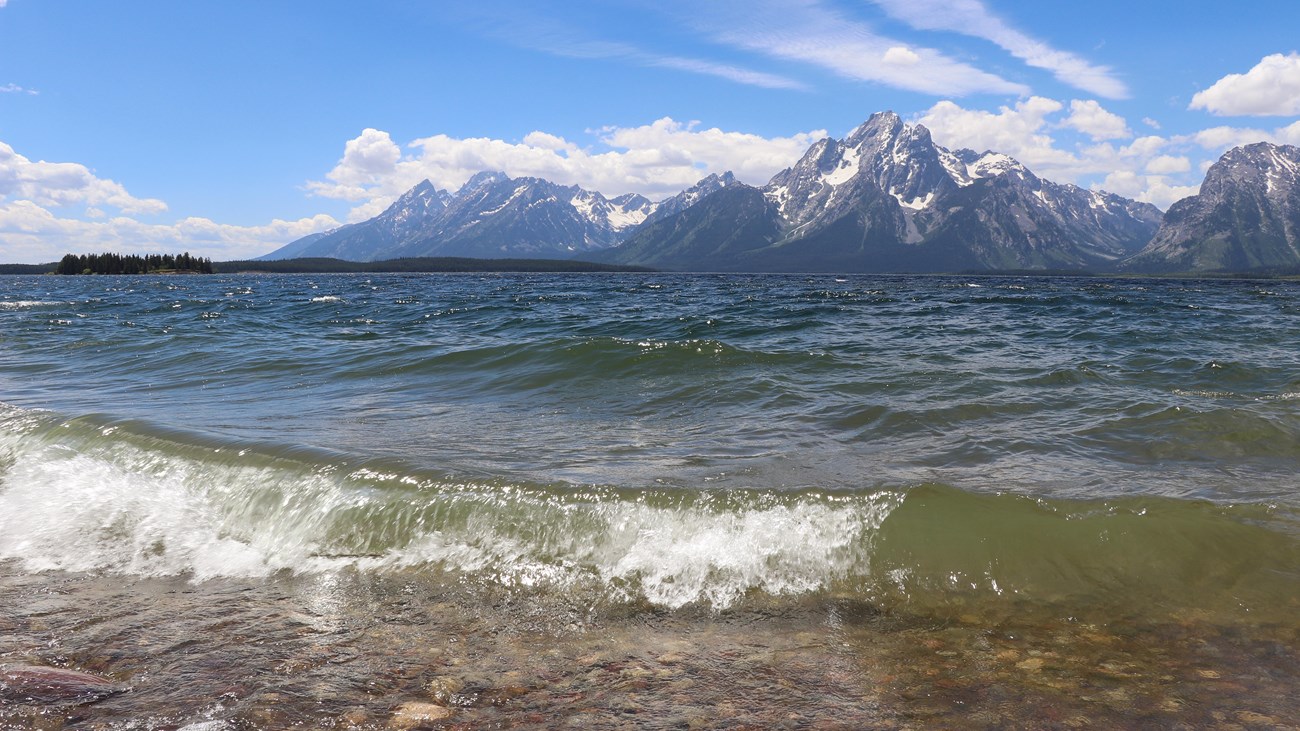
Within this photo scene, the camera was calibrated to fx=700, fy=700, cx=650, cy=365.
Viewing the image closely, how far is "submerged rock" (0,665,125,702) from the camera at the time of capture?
4.74 meters

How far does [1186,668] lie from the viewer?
17.7ft

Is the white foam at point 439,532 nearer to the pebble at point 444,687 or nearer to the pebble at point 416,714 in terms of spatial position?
the pebble at point 444,687

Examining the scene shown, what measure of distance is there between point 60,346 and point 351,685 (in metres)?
32.4

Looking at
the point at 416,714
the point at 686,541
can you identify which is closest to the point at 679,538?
the point at 686,541

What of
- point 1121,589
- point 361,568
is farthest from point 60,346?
point 1121,589

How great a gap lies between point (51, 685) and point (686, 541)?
532 centimetres

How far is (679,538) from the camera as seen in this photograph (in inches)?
301

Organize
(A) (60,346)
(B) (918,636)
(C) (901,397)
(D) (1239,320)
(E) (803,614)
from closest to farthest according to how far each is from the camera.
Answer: (B) (918,636), (E) (803,614), (C) (901,397), (A) (60,346), (D) (1239,320)

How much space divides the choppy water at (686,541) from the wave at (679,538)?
0.04 meters

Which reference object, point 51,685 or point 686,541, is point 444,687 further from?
point 686,541

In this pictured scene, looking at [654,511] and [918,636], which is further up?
[654,511]

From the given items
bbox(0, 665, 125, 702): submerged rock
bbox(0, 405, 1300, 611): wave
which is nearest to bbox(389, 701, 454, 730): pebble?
bbox(0, 665, 125, 702): submerged rock

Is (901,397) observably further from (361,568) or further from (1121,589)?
(361,568)

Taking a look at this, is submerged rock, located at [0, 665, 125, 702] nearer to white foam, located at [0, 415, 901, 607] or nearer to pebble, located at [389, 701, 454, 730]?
pebble, located at [389, 701, 454, 730]
